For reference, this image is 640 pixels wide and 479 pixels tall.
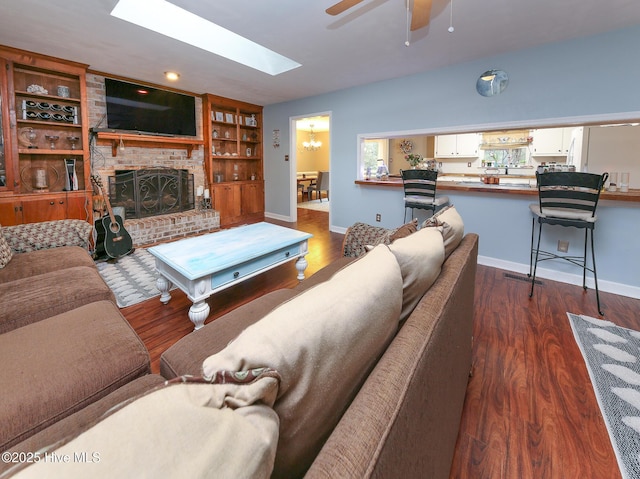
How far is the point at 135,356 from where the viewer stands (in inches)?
47.9

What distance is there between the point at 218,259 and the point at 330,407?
1.88 metres

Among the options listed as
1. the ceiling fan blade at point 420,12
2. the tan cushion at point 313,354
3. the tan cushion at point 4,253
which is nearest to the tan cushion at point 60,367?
the tan cushion at point 313,354

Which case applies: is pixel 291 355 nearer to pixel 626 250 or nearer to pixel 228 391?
pixel 228 391

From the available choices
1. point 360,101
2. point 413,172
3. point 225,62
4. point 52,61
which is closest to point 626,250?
point 413,172

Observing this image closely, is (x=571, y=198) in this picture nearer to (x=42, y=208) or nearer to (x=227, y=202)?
(x=227, y=202)

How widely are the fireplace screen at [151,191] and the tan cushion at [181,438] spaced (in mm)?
5076

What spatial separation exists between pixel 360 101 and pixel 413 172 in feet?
5.69

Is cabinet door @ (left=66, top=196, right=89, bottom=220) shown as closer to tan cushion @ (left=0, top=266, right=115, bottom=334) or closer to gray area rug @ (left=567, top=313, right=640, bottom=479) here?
tan cushion @ (left=0, top=266, right=115, bottom=334)

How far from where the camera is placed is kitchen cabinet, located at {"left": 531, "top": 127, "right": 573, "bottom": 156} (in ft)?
18.4

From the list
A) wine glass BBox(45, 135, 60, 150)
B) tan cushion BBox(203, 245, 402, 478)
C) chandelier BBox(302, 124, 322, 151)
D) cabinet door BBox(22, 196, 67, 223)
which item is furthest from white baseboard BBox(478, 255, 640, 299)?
chandelier BBox(302, 124, 322, 151)

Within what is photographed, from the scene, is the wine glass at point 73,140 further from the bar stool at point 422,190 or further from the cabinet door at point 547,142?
the cabinet door at point 547,142

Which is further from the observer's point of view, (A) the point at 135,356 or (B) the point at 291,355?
(A) the point at 135,356

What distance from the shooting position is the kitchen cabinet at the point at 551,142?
221 inches

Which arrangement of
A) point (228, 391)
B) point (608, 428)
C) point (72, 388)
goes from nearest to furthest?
point (228, 391)
point (72, 388)
point (608, 428)
